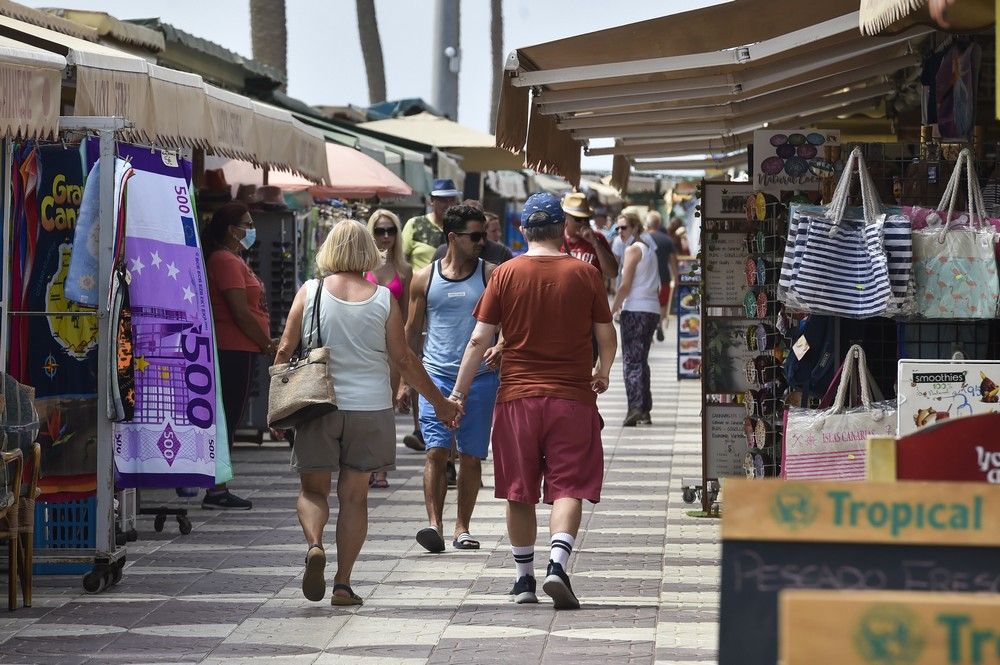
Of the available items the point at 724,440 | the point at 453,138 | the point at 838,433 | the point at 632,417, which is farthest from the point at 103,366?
the point at 453,138

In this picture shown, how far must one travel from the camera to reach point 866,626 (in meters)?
2.86

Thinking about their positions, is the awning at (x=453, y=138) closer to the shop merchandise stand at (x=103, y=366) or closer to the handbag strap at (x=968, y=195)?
the shop merchandise stand at (x=103, y=366)

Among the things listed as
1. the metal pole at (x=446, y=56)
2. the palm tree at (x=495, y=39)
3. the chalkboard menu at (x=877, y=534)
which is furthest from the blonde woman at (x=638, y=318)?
the palm tree at (x=495, y=39)

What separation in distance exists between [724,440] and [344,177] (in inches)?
207

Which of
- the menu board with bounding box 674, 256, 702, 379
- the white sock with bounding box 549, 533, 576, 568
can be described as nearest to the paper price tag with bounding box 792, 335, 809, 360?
the white sock with bounding box 549, 533, 576, 568

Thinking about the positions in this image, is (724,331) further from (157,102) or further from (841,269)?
(157,102)

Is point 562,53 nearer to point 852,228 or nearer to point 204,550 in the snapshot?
point 852,228

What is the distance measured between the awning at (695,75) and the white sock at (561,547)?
2590mm

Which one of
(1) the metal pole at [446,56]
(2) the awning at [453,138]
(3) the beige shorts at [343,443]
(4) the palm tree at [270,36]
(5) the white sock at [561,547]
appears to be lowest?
(5) the white sock at [561,547]

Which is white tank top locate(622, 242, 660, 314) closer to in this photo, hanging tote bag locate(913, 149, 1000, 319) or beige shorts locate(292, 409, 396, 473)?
beige shorts locate(292, 409, 396, 473)

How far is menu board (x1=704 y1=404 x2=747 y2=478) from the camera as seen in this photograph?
33.1 ft

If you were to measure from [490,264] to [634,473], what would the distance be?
3.46 m

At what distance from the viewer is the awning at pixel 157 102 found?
766 cm

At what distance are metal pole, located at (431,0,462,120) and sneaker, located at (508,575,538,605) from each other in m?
13.7
